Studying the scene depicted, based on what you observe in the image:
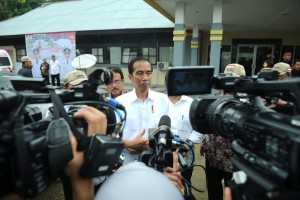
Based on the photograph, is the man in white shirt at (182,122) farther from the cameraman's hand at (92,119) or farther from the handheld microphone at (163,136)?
the cameraman's hand at (92,119)

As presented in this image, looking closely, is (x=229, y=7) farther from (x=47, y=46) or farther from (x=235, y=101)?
(x=47, y=46)

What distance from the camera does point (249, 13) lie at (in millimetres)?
8422

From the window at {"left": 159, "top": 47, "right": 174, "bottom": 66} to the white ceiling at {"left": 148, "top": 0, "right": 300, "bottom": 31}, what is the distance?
1514 millimetres

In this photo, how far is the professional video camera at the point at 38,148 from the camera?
603mm

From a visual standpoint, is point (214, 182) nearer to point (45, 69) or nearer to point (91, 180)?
point (91, 180)

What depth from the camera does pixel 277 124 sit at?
29.6 inches

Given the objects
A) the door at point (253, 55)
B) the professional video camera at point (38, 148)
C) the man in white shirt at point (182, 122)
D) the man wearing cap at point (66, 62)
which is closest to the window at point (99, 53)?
the man wearing cap at point (66, 62)

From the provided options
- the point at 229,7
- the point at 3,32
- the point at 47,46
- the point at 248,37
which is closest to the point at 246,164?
the point at 229,7

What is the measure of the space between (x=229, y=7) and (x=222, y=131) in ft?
25.1

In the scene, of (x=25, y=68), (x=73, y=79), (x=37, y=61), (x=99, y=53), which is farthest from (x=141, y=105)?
(x=37, y=61)

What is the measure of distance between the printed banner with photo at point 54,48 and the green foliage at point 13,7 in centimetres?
1274

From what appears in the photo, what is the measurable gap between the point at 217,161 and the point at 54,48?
41.5ft

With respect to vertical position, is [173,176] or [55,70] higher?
[55,70]

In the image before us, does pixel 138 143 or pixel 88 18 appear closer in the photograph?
pixel 138 143
